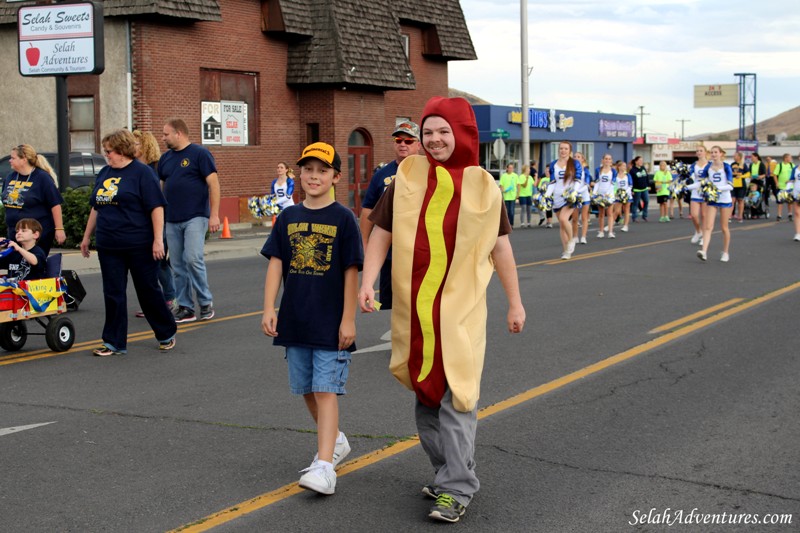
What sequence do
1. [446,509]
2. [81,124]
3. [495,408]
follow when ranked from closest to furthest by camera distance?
[446,509]
[495,408]
[81,124]

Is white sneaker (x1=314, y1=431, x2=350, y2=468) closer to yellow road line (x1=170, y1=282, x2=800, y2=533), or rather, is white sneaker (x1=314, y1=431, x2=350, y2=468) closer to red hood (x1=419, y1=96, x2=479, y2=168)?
yellow road line (x1=170, y1=282, x2=800, y2=533)

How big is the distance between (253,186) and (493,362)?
74.5 feet

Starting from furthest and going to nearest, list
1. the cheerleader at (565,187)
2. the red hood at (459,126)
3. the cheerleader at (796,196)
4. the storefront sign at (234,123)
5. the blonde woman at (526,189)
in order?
the blonde woman at (526,189)
the storefront sign at (234,123)
the cheerleader at (796,196)
the cheerleader at (565,187)
the red hood at (459,126)

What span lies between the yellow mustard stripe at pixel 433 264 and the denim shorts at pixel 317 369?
599 millimetres

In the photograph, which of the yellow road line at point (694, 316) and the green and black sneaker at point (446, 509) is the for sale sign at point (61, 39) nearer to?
the yellow road line at point (694, 316)

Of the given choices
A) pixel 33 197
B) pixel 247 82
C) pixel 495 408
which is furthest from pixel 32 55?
pixel 495 408

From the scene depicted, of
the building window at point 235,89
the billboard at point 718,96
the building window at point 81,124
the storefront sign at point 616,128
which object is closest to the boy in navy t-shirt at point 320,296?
the building window at point 81,124

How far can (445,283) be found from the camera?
16.4 ft

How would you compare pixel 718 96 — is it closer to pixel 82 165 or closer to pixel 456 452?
pixel 82 165

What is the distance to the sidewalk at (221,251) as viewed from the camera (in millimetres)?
17734

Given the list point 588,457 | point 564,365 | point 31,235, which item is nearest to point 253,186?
point 31,235

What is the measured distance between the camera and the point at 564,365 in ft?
28.9

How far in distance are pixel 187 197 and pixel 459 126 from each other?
638 cm

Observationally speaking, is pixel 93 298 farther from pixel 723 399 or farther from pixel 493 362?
pixel 723 399
